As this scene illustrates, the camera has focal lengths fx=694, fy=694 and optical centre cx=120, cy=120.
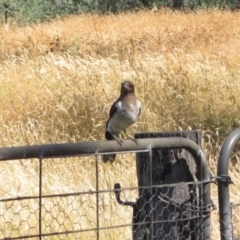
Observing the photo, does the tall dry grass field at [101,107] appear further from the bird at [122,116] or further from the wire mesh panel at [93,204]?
the bird at [122,116]

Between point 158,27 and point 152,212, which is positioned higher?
point 158,27

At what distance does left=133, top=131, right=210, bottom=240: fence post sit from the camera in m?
2.56

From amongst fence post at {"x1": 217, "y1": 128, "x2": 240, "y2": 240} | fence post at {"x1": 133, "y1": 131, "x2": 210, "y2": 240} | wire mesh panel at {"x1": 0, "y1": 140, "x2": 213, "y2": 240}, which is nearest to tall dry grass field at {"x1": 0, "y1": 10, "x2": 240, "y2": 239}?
wire mesh panel at {"x1": 0, "y1": 140, "x2": 213, "y2": 240}

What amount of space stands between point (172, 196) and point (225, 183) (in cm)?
21

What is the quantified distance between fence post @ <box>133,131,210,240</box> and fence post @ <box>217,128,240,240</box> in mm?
65

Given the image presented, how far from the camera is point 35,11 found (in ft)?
85.0

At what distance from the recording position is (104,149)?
2.34 metres

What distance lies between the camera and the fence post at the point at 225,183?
2.50 m

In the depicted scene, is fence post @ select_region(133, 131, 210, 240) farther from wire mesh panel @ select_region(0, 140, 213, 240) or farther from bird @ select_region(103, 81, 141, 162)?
bird @ select_region(103, 81, 141, 162)

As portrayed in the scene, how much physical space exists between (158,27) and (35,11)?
516 inches

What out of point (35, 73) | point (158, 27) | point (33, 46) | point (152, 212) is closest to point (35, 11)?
point (158, 27)

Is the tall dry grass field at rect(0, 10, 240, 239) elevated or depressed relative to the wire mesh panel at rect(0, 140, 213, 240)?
elevated

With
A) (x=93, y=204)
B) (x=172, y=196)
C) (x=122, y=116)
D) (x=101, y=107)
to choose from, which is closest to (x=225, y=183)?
(x=172, y=196)

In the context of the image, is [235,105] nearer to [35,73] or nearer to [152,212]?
[35,73]
